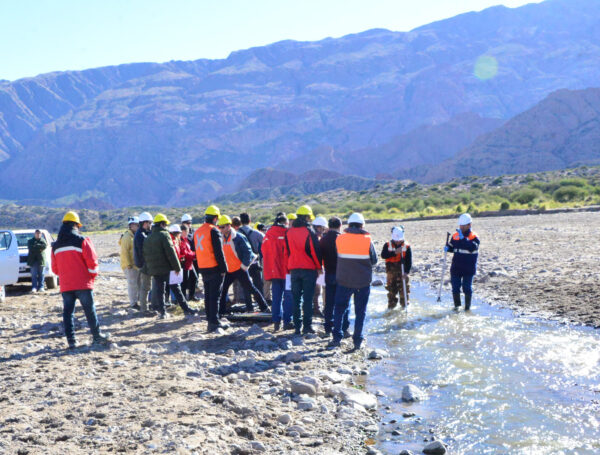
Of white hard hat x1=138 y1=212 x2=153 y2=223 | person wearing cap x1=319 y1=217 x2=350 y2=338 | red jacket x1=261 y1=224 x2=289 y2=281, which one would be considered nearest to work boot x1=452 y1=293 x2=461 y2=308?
person wearing cap x1=319 y1=217 x2=350 y2=338

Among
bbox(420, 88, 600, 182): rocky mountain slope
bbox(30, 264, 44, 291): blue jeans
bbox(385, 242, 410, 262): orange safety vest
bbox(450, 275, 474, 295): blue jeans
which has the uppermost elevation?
bbox(420, 88, 600, 182): rocky mountain slope

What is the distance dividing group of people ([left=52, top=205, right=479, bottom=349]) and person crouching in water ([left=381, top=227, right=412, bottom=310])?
0.02 metres

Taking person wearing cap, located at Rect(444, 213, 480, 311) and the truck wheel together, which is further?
the truck wheel

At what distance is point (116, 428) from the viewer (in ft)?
18.7

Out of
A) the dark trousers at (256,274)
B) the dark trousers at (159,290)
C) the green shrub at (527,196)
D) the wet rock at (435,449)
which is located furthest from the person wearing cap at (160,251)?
the green shrub at (527,196)

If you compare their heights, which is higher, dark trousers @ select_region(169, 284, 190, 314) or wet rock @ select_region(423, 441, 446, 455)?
dark trousers @ select_region(169, 284, 190, 314)

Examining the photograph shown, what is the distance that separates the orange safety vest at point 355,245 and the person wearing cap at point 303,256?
757 millimetres

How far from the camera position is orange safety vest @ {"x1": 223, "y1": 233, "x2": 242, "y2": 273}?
11062 mm

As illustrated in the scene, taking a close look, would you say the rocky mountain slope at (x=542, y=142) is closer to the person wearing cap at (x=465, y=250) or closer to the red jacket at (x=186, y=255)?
the person wearing cap at (x=465, y=250)

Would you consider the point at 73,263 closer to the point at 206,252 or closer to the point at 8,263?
the point at 206,252

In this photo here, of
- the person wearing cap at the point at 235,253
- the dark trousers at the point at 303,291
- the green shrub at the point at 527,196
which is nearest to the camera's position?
the dark trousers at the point at 303,291

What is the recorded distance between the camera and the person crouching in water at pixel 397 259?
12.8 metres

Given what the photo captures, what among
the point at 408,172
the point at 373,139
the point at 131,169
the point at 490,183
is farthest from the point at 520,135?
the point at 131,169

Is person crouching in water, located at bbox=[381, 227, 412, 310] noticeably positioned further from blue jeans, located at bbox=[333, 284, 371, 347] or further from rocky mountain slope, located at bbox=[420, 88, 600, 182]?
rocky mountain slope, located at bbox=[420, 88, 600, 182]
